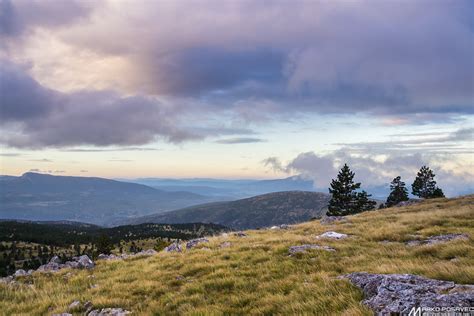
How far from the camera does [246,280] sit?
11.4 m

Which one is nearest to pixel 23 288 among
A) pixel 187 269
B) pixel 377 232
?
pixel 187 269

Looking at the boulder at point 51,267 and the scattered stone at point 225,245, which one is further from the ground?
the scattered stone at point 225,245

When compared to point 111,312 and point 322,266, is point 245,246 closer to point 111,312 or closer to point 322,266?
point 322,266

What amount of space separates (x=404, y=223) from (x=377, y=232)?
5722 millimetres

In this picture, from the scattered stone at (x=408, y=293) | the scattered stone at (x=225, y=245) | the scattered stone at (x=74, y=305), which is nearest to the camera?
the scattered stone at (x=408, y=293)

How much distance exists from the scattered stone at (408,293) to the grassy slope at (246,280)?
13.5 inches

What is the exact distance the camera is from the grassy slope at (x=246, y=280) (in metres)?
8.21

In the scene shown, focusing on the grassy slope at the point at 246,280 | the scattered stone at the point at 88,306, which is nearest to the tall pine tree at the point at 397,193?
the grassy slope at the point at 246,280

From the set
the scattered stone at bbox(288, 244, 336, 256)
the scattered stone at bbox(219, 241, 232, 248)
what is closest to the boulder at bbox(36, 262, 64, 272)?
the scattered stone at bbox(219, 241, 232, 248)

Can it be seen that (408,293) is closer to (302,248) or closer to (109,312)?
(109,312)

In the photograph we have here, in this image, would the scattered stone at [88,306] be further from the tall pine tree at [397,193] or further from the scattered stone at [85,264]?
the tall pine tree at [397,193]

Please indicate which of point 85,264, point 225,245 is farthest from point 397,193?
point 85,264

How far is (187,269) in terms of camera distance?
47.8 ft

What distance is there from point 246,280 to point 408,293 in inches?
239
